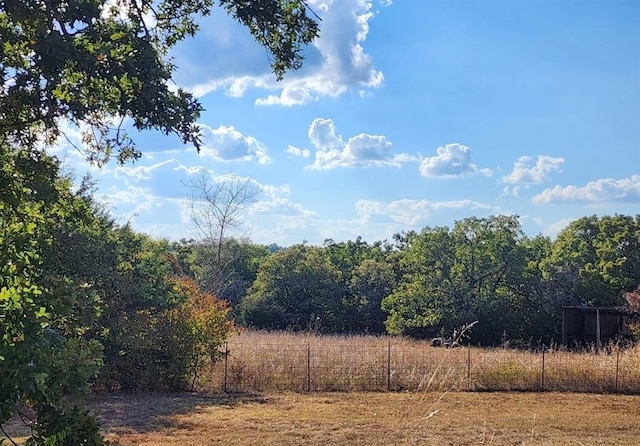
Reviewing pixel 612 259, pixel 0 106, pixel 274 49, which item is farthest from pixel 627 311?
pixel 0 106

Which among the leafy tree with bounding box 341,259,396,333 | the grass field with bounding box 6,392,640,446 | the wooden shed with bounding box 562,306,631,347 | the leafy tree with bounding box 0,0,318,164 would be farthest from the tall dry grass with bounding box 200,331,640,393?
the leafy tree with bounding box 341,259,396,333

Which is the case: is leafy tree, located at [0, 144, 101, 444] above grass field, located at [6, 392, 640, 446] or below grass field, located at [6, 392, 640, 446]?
above

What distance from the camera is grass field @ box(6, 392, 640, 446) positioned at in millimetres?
9188

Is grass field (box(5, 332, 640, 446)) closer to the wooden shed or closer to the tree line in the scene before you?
the wooden shed

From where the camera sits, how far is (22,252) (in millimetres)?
3287

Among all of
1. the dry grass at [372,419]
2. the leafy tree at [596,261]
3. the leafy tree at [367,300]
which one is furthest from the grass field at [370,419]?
the leafy tree at [367,300]

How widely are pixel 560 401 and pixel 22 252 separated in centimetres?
1229

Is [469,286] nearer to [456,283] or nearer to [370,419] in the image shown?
[456,283]

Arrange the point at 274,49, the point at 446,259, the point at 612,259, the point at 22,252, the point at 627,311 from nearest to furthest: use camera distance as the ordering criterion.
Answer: the point at 22,252, the point at 274,49, the point at 627,311, the point at 612,259, the point at 446,259

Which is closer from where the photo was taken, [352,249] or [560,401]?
[560,401]

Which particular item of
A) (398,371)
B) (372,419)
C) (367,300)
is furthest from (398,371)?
(367,300)

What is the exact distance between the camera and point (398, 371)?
46.2 ft

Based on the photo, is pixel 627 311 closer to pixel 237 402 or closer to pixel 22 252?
pixel 237 402

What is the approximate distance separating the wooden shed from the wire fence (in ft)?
20.6
